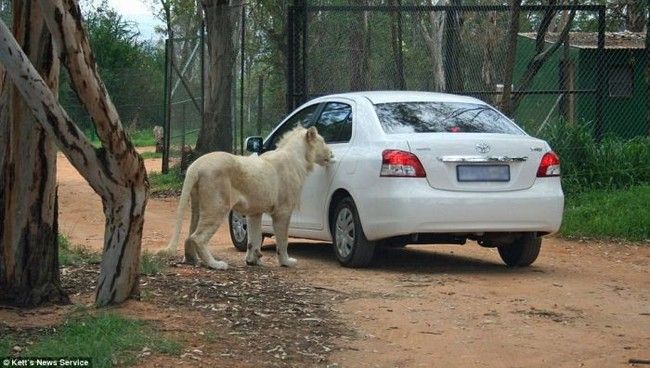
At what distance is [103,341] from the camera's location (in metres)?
6.45

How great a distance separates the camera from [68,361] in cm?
591

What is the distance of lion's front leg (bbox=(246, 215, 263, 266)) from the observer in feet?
34.8

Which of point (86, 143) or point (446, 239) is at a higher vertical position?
point (86, 143)

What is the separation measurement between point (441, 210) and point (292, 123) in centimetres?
268

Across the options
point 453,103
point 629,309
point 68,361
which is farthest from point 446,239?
point 68,361

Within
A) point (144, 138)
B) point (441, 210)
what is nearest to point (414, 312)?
point (441, 210)

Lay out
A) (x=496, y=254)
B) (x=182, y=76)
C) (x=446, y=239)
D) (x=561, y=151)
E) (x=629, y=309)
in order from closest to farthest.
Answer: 1. (x=629, y=309)
2. (x=446, y=239)
3. (x=496, y=254)
4. (x=561, y=151)
5. (x=182, y=76)

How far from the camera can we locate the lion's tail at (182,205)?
9.78 meters

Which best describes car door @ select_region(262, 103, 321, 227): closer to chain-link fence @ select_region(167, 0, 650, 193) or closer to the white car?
the white car

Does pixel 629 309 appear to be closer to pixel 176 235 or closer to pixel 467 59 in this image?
pixel 176 235

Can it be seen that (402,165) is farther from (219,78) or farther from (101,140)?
(219,78)

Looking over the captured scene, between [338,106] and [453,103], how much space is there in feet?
3.76

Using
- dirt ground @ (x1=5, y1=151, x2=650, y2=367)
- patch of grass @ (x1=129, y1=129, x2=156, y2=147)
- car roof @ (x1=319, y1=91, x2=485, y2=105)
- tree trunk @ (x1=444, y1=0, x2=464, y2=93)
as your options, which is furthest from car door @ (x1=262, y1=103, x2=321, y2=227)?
patch of grass @ (x1=129, y1=129, x2=156, y2=147)

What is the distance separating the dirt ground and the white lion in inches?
13.1
